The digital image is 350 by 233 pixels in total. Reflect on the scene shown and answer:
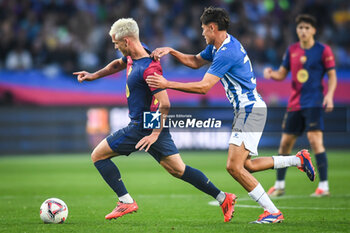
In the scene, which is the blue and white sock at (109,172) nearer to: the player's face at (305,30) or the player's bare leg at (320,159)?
the player's bare leg at (320,159)

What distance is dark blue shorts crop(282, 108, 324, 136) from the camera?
920cm

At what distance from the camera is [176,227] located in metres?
6.19

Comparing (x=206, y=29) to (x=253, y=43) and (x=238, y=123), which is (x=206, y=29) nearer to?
(x=238, y=123)

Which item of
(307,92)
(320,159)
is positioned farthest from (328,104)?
(320,159)

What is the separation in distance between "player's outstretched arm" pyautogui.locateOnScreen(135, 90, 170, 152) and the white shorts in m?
0.77

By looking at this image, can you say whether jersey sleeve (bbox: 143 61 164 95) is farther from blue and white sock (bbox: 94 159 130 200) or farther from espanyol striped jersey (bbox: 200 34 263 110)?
blue and white sock (bbox: 94 159 130 200)

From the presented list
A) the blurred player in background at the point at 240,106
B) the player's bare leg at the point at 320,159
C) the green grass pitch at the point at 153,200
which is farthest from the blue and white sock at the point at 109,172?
the player's bare leg at the point at 320,159

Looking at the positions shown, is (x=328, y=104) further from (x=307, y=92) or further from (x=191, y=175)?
(x=191, y=175)

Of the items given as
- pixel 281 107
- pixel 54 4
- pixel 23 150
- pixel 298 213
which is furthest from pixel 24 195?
pixel 54 4

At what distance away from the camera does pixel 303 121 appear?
9.41m

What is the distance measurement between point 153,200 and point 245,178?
2848 millimetres

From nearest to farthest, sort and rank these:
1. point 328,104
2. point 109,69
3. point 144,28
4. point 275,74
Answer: point 109,69 → point 328,104 → point 275,74 → point 144,28

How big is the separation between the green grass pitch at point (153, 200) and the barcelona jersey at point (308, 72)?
1466 mm

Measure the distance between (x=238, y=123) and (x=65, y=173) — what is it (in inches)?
304
